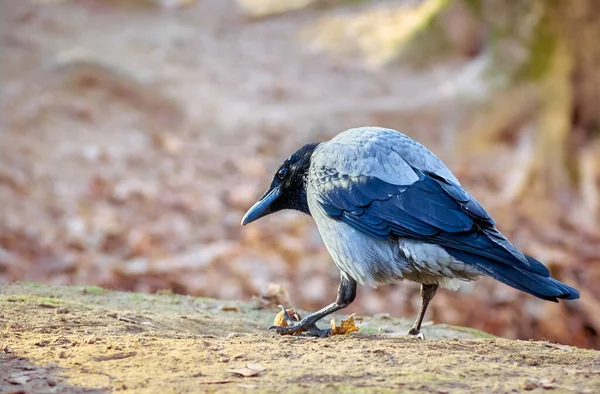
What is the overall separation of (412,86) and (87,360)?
29.5 feet

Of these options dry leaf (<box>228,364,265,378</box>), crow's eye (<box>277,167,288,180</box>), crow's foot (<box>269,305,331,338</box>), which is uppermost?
crow's eye (<box>277,167,288,180</box>)

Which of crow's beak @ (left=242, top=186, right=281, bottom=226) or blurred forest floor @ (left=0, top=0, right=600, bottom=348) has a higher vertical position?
blurred forest floor @ (left=0, top=0, right=600, bottom=348)

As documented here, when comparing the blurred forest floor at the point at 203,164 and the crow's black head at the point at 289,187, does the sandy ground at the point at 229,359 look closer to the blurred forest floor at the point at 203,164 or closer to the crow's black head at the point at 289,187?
the crow's black head at the point at 289,187

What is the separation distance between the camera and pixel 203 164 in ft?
30.3

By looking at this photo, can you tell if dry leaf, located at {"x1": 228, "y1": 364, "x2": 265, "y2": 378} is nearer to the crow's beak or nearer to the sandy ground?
the sandy ground

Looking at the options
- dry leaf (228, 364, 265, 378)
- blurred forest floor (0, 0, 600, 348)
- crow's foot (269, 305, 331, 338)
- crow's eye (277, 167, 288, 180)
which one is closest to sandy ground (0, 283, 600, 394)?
dry leaf (228, 364, 265, 378)

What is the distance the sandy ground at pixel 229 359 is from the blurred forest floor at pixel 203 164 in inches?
127

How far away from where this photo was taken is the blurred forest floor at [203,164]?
7.45 m

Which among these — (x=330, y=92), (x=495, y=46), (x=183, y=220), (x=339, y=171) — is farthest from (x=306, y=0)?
(x=339, y=171)

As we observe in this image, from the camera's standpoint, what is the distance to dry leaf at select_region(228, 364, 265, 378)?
267 cm

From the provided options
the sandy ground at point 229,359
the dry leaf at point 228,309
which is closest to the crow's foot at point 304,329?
the sandy ground at point 229,359

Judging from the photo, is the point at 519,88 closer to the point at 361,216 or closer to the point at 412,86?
the point at 412,86

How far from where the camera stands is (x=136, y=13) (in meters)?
14.8

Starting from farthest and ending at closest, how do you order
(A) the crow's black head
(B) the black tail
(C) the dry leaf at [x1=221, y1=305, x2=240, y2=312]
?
(C) the dry leaf at [x1=221, y1=305, x2=240, y2=312] → (A) the crow's black head → (B) the black tail
